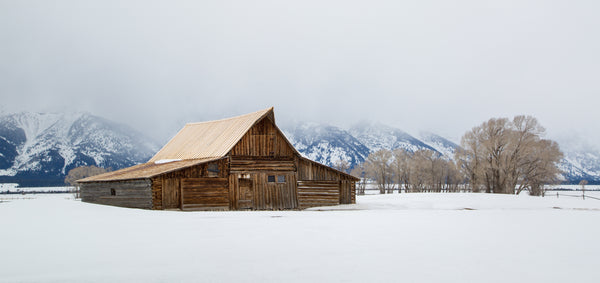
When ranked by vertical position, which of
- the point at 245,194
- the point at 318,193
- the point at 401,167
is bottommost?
the point at 401,167

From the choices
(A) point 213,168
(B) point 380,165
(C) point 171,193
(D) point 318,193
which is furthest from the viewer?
(B) point 380,165

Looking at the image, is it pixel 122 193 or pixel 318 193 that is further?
pixel 318 193

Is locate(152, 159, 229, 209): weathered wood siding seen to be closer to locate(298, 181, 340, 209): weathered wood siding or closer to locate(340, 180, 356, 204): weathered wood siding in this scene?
locate(298, 181, 340, 209): weathered wood siding

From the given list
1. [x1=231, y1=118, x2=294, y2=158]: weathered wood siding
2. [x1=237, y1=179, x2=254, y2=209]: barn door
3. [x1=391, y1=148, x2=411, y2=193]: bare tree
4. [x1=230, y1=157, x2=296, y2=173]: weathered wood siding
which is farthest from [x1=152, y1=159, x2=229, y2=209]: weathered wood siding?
[x1=391, y1=148, x2=411, y2=193]: bare tree

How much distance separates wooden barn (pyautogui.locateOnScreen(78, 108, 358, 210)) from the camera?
96.1 ft

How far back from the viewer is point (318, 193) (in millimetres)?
→ 34406

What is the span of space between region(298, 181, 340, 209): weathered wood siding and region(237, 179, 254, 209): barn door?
364 centimetres

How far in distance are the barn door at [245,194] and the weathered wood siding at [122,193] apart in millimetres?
5999

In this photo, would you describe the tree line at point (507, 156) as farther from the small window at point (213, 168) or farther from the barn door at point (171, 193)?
the barn door at point (171, 193)

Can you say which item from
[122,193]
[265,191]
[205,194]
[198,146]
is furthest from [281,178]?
[122,193]

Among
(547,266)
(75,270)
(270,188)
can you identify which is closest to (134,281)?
(75,270)

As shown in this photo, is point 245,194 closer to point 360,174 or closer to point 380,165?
point 380,165

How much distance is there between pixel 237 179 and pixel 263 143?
10.5 ft

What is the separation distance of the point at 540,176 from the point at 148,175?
47.4m
